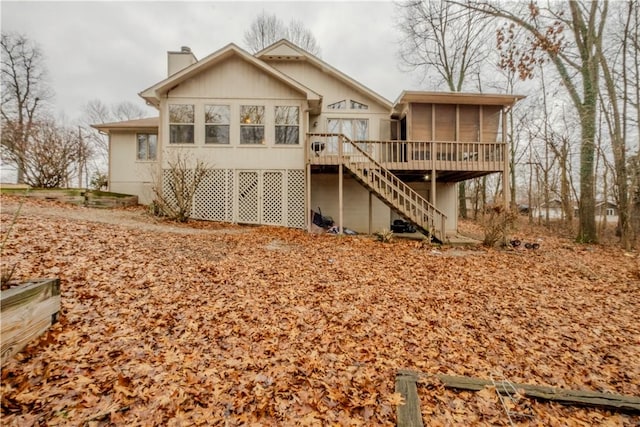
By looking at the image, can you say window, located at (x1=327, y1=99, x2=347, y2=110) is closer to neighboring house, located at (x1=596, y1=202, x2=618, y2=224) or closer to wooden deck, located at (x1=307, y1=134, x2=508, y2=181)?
wooden deck, located at (x1=307, y1=134, x2=508, y2=181)

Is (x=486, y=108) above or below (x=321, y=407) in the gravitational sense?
above

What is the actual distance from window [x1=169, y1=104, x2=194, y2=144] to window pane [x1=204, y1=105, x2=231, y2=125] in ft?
2.20

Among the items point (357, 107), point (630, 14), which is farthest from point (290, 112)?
point (630, 14)

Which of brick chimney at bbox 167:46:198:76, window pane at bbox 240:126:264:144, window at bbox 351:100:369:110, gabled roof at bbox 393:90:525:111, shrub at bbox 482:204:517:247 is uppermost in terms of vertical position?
brick chimney at bbox 167:46:198:76

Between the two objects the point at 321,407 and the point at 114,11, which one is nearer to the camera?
the point at 321,407

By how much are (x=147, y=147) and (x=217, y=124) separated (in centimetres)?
498

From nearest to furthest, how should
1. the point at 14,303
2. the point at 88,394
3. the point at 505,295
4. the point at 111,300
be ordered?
the point at 88,394 → the point at 14,303 → the point at 111,300 → the point at 505,295

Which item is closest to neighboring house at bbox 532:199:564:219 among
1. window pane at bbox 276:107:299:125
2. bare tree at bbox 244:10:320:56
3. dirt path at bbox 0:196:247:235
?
window pane at bbox 276:107:299:125

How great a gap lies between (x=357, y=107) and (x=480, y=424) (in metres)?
12.8

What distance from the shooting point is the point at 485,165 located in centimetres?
1083

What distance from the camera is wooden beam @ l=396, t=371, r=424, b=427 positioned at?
7.34 ft

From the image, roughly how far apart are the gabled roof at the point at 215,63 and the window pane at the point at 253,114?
1.49 metres

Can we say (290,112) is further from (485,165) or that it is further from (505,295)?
(505,295)

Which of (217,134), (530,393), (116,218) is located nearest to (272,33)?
(217,134)
